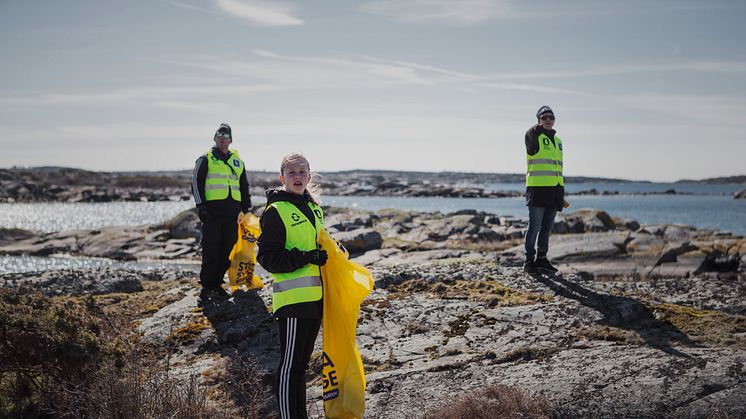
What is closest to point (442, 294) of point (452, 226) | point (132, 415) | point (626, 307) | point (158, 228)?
point (626, 307)

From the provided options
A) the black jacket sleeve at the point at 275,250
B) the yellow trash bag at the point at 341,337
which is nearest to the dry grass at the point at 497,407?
the yellow trash bag at the point at 341,337

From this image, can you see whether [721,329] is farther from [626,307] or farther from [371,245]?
[371,245]

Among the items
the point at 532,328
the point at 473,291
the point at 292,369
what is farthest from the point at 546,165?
the point at 292,369

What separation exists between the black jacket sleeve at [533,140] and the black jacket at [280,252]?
17.4ft

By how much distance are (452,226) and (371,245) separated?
17.3 ft

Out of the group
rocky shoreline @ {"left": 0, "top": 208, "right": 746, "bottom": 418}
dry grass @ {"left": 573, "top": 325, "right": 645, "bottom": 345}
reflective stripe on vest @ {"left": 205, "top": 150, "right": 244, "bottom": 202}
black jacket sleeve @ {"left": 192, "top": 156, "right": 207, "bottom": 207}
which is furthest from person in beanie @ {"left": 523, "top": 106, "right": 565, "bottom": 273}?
black jacket sleeve @ {"left": 192, "top": 156, "right": 207, "bottom": 207}

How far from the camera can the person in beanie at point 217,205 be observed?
8.07 meters

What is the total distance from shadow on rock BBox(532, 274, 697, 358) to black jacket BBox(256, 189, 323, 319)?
3.62m

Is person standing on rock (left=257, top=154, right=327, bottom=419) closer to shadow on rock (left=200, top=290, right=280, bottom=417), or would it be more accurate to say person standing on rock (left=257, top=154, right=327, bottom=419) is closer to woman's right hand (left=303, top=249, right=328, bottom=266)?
woman's right hand (left=303, top=249, right=328, bottom=266)

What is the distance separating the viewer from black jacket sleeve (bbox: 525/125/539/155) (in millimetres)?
8586

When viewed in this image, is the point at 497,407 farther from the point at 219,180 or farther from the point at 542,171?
the point at 219,180

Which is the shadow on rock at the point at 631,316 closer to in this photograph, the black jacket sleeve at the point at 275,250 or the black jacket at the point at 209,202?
the black jacket sleeve at the point at 275,250

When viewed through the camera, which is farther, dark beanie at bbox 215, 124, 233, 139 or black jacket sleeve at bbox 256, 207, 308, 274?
dark beanie at bbox 215, 124, 233, 139

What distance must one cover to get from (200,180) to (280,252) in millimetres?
4321
